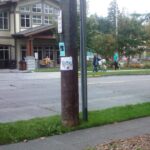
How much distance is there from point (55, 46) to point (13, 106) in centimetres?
3642

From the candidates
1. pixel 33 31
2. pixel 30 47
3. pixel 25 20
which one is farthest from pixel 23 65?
pixel 25 20

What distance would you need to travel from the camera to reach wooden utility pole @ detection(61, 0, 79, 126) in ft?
26.9

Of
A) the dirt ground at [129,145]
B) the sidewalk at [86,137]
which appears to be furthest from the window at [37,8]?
the dirt ground at [129,145]

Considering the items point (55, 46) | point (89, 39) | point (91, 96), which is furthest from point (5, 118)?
point (55, 46)

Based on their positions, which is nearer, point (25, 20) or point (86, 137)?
point (86, 137)

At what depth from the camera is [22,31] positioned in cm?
4488

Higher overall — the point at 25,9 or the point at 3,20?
the point at 25,9

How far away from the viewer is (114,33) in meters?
45.5

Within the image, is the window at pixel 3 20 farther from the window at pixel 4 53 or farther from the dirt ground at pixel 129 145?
the dirt ground at pixel 129 145

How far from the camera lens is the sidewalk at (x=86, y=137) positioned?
7028 millimetres

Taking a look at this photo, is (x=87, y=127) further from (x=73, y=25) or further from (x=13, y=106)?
(x=13, y=106)

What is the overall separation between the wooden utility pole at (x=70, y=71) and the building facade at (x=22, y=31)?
35.5m

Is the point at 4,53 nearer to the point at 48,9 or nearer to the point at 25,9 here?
the point at 25,9

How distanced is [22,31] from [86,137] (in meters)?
38.1
